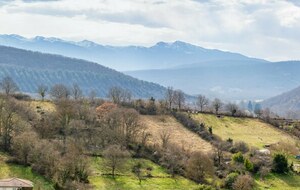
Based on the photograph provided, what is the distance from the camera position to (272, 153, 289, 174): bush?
8669 centimetres

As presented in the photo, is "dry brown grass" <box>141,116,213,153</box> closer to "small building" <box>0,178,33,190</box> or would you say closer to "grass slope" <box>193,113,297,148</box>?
"grass slope" <box>193,113,297,148</box>

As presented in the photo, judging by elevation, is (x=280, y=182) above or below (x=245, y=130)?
below

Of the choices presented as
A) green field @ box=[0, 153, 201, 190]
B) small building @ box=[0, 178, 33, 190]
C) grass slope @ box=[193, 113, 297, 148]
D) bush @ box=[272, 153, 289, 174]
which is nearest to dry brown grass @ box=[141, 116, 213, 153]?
grass slope @ box=[193, 113, 297, 148]

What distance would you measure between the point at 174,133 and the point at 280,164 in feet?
85.3

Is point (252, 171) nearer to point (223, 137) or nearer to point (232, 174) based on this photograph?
point (232, 174)

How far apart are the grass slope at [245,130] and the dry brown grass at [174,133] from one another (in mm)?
6880

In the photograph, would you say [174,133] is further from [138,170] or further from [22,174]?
[22,174]

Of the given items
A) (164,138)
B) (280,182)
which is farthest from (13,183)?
(280,182)

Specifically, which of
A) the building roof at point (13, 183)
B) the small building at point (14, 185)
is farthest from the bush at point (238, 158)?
the building roof at point (13, 183)

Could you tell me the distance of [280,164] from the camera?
86688 millimetres

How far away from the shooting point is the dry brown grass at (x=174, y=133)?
97.1m

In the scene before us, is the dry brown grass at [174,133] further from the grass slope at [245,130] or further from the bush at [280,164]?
the bush at [280,164]

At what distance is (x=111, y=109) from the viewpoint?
10156 cm

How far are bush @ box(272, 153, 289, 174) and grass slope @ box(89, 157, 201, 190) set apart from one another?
60.4ft
